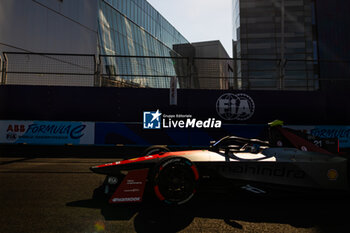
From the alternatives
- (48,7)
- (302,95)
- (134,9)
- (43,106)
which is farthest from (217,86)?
(134,9)

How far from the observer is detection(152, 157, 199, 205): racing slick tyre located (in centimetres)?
319

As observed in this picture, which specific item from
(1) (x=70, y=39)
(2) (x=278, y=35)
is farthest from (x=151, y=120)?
(2) (x=278, y=35)

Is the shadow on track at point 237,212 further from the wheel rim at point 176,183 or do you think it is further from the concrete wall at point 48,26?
the concrete wall at point 48,26

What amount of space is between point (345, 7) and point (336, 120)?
23968 mm

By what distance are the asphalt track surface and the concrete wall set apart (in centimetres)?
1203

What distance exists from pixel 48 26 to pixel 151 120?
417 inches

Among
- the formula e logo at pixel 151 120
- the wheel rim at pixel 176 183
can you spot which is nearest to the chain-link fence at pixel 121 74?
the formula e logo at pixel 151 120

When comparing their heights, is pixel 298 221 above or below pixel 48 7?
below

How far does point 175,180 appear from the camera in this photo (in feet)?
10.7

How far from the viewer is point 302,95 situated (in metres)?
10.0

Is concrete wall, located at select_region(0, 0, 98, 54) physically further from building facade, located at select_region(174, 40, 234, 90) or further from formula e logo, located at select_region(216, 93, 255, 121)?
formula e logo, located at select_region(216, 93, 255, 121)

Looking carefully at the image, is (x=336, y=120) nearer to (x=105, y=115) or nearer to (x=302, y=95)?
(x=302, y=95)

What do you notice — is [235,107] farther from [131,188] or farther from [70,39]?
[70,39]

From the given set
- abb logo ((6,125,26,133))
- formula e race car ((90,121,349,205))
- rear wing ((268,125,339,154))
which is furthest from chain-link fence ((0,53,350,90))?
formula e race car ((90,121,349,205))
